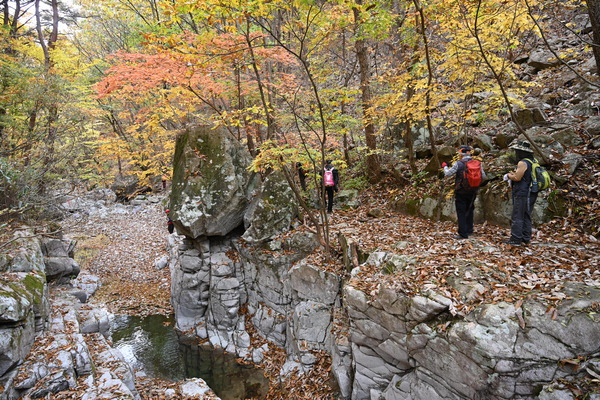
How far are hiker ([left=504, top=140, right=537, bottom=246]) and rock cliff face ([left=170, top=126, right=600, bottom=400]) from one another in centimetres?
157

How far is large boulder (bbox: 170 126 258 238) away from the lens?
9969mm

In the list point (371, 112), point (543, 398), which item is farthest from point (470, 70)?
point (543, 398)

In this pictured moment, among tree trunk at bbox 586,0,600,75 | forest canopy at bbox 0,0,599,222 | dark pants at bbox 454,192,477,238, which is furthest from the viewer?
forest canopy at bbox 0,0,599,222

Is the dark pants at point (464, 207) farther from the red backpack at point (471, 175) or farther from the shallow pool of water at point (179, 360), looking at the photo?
the shallow pool of water at point (179, 360)

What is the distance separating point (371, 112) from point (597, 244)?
6070 millimetres

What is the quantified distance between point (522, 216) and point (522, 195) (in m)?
0.41

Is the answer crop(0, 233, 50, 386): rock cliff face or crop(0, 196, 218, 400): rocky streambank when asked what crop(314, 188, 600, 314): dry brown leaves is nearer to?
crop(0, 196, 218, 400): rocky streambank

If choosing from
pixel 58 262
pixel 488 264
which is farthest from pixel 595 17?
pixel 58 262

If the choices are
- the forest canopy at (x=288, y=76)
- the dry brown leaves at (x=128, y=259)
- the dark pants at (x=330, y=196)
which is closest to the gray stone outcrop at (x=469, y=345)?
the forest canopy at (x=288, y=76)

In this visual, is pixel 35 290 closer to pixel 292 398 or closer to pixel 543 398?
pixel 292 398

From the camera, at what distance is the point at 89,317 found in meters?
9.31

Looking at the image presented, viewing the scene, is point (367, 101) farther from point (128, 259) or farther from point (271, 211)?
point (128, 259)

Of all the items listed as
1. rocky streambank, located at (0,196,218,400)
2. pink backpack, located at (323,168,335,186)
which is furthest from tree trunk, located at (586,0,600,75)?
rocky streambank, located at (0,196,218,400)

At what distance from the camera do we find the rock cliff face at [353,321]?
3973 mm
